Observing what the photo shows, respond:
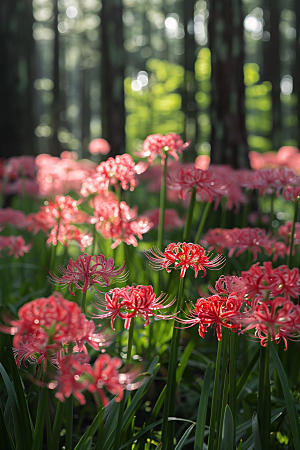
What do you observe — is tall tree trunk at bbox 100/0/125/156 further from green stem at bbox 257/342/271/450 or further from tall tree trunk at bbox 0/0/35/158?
green stem at bbox 257/342/271/450

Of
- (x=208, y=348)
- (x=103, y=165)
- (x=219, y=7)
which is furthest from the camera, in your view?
(x=219, y=7)

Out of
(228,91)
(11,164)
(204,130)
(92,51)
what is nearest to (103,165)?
(11,164)

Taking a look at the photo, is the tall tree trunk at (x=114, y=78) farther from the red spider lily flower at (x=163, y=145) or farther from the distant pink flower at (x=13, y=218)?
the red spider lily flower at (x=163, y=145)

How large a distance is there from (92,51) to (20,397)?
29.0 meters

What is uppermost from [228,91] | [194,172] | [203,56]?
[203,56]

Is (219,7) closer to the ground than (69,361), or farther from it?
farther from it

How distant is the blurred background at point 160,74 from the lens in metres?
4.62

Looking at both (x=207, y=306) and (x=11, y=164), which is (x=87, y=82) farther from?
(x=207, y=306)

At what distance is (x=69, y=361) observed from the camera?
0.82m

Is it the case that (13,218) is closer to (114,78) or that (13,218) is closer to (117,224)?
(117,224)

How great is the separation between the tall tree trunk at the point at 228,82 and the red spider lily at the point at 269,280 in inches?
147

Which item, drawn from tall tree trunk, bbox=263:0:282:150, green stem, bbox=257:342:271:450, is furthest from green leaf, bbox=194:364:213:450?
tall tree trunk, bbox=263:0:282:150

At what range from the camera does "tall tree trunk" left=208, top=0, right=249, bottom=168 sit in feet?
15.0

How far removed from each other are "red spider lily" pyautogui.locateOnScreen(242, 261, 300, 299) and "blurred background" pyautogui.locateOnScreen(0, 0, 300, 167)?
3.73 m
